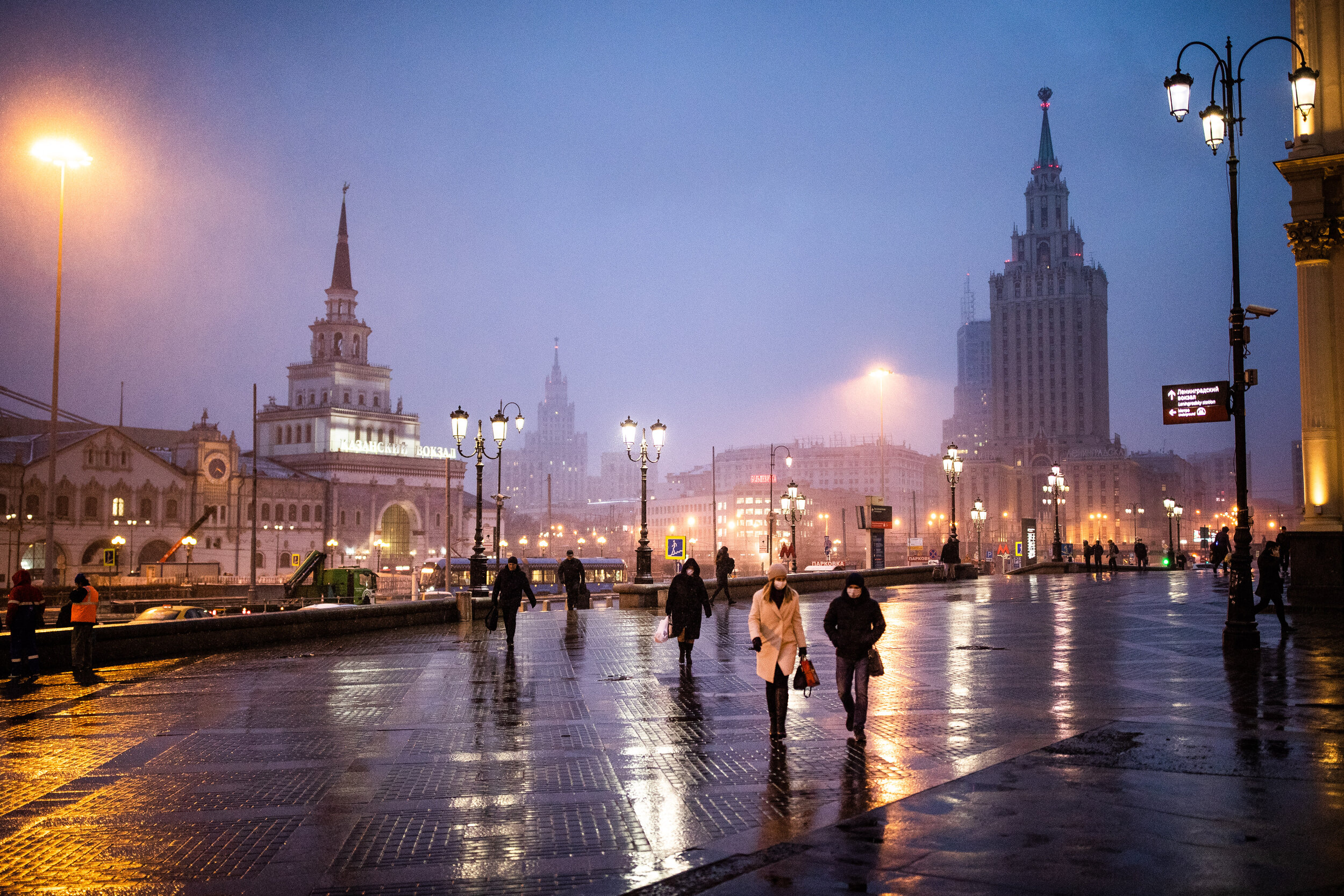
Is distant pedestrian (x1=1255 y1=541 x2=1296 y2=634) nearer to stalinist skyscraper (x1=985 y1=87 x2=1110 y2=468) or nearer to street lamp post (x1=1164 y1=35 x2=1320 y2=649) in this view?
street lamp post (x1=1164 y1=35 x2=1320 y2=649)

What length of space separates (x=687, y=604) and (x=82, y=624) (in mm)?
9834

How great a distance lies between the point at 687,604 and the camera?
51.4 feet

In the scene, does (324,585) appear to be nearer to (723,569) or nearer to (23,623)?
(723,569)

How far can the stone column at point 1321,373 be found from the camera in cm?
2164

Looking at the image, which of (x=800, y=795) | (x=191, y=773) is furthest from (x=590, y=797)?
(x=191, y=773)

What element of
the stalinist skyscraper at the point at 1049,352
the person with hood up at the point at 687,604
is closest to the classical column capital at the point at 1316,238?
the person with hood up at the point at 687,604

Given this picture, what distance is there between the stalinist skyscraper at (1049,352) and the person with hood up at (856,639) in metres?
168

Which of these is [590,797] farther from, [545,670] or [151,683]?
[151,683]

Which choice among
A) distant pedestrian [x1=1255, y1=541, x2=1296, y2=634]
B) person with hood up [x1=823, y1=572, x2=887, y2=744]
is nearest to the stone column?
distant pedestrian [x1=1255, y1=541, x2=1296, y2=634]

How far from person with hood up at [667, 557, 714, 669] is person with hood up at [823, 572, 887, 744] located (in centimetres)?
490

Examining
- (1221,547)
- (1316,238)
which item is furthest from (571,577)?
(1221,547)

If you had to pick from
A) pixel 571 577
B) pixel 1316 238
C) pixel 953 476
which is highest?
pixel 1316 238

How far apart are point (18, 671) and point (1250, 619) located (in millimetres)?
19359

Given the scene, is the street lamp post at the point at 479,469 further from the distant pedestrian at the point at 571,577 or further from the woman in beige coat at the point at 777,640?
the woman in beige coat at the point at 777,640
